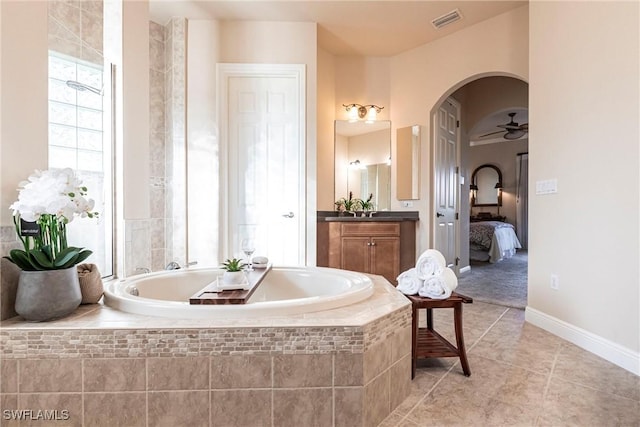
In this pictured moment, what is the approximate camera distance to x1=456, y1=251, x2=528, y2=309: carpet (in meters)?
3.25

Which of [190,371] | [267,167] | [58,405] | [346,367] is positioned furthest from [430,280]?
[267,167]

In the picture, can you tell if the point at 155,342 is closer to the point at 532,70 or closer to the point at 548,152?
the point at 548,152

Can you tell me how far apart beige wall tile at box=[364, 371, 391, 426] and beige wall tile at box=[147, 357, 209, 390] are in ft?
2.01

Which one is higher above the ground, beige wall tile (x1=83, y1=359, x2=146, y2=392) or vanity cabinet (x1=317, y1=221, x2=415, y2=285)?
vanity cabinet (x1=317, y1=221, x2=415, y2=285)

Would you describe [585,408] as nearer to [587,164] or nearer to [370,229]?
[587,164]

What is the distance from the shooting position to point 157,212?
3131 mm

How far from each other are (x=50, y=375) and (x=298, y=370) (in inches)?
34.3

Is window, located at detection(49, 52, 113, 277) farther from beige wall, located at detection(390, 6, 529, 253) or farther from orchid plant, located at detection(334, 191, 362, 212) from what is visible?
beige wall, located at detection(390, 6, 529, 253)

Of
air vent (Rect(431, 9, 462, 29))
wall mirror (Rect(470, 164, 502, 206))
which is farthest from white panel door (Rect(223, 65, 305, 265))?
wall mirror (Rect(470, 164, 502, 206))

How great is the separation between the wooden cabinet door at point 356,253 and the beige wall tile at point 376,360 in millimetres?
2120

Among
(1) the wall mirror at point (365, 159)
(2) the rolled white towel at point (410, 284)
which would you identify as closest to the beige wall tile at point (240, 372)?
(2) the rolled white towel at point (410, 284)

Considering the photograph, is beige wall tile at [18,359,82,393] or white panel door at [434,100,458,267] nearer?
beige wall tile at [18,359,82,393]

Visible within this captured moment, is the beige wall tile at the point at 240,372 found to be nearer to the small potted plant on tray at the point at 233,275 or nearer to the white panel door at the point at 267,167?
the small potted plant on tray at the point at 233,275

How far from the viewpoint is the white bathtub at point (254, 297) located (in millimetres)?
1258
